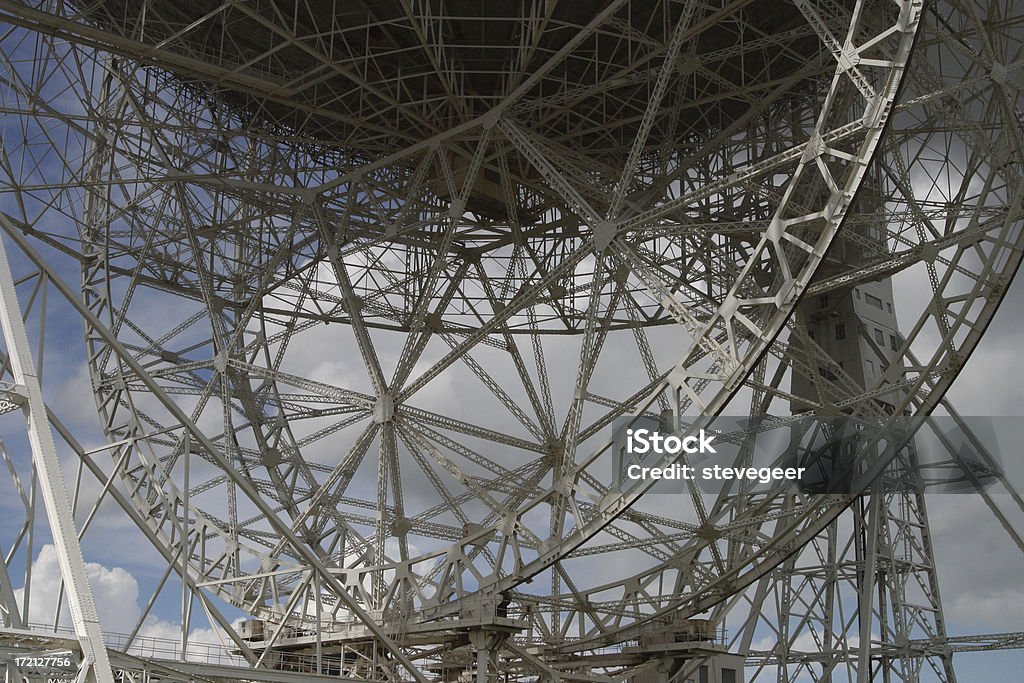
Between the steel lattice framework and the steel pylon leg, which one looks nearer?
the steel pylon leg

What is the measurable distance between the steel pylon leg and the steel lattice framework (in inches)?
324

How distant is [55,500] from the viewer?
1481 centimetres

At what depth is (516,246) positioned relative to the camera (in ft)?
120

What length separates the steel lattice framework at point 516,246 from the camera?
92.7 feet

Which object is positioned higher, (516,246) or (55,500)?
(516,246)

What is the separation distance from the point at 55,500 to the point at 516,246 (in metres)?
22.8

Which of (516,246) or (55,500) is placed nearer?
(55,500)

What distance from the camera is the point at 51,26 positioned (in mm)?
27031

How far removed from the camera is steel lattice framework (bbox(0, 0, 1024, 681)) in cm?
2825

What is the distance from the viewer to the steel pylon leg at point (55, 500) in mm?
14305

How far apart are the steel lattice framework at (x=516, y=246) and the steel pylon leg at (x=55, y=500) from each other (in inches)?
324

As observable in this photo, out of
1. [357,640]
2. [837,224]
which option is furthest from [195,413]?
[837,224]

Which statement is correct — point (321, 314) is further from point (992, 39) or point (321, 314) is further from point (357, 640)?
point (992, 39)

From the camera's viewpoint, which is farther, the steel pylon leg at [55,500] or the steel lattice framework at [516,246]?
the steel lattice framework at [516,246]
